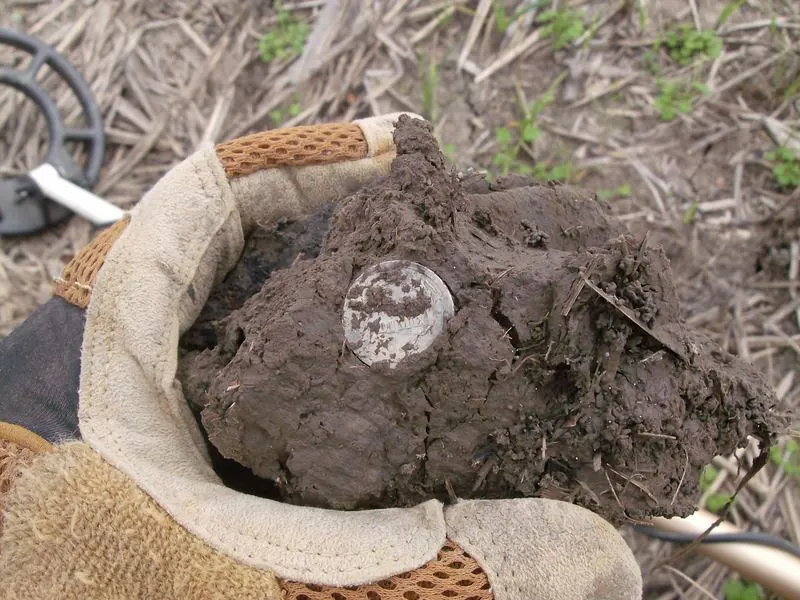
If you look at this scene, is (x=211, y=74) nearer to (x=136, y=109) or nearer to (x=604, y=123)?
(x=136, y=109)

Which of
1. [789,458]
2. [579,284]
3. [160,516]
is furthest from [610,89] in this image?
[160,516]

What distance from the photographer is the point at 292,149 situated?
→ 1.79 meters

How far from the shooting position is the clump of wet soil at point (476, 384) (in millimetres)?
1289

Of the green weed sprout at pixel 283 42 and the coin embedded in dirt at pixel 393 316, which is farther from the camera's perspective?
the green weed sprout at pixel 283 42

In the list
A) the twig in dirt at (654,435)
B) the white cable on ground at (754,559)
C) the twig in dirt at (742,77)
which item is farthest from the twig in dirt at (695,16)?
the twig in dirt at (654,435)

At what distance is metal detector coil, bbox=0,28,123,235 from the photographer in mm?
2941

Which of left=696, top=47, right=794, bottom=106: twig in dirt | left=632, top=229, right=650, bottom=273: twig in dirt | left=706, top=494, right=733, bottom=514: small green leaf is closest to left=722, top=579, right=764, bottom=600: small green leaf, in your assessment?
left=706, top=494, right=733, bottom=514: small green leaf

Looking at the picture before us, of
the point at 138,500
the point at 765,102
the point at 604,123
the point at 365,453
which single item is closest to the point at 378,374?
the point at 365,453

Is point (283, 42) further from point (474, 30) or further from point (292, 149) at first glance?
point (292, 149)

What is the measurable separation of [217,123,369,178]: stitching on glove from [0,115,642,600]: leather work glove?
317mm

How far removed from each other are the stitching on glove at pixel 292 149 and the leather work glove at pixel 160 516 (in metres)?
0.32

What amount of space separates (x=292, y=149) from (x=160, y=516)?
102 cm

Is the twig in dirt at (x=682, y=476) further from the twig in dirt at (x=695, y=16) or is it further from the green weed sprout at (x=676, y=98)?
the twig in dirt at (x=695, y=16)

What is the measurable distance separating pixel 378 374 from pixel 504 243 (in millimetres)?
465
